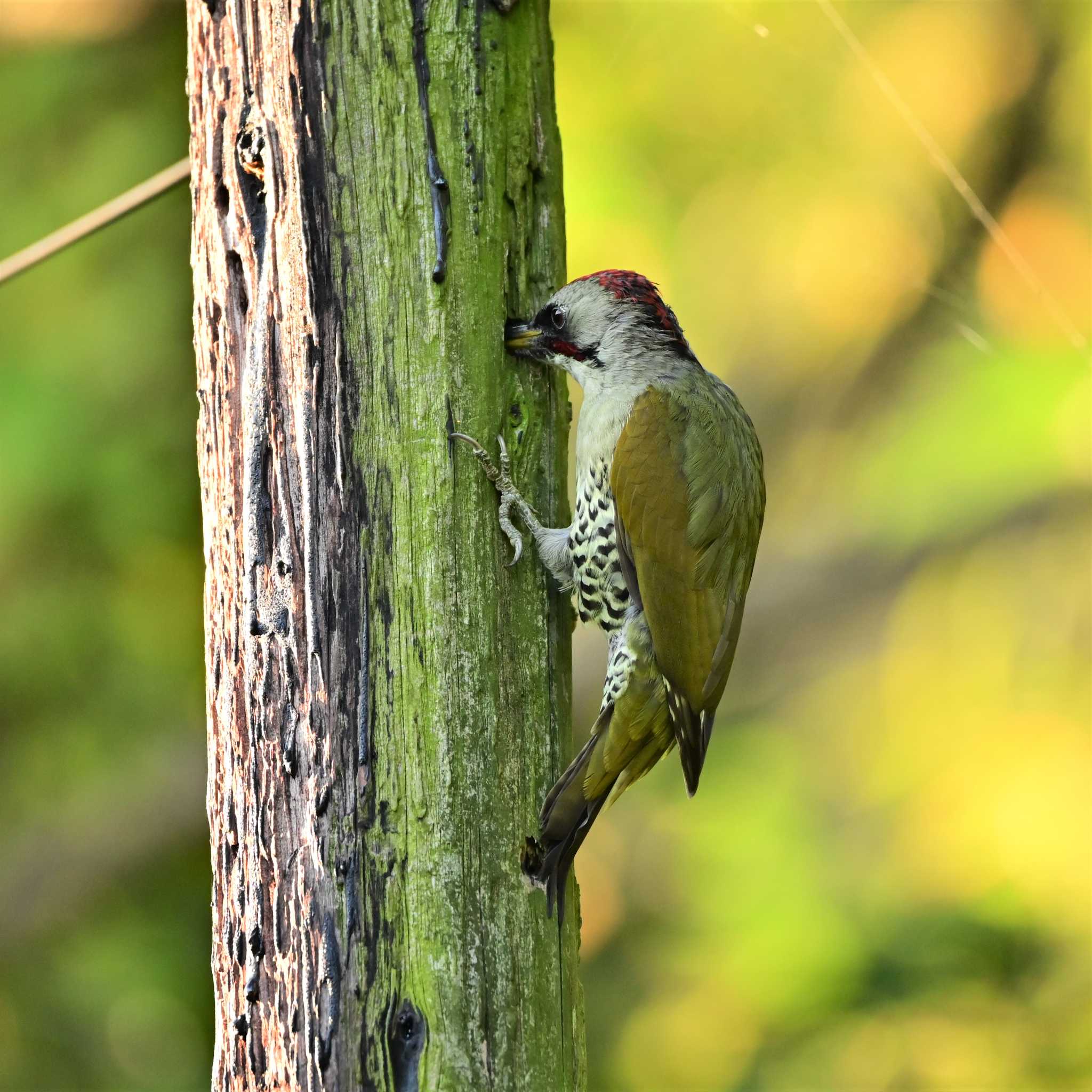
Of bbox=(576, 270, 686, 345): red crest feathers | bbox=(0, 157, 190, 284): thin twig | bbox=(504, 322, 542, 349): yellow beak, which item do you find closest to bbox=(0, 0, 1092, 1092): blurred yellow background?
bbox=(0, 157, 190, 284): thin twig

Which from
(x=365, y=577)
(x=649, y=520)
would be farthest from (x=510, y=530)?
(x=649, y=520)

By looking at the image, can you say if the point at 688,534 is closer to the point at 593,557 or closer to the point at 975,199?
the point at 593,557

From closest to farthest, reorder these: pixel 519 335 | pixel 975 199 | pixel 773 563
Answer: pixel 519 335 → pixel 975 199 → pixel 773 563

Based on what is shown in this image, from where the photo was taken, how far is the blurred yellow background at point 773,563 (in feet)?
16.3

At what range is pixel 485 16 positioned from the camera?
7.13ft

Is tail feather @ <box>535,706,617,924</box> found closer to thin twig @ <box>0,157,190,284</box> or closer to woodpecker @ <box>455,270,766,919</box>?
woodpecker @ <box>455,270,766,919</box>

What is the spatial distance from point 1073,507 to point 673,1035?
9.36 feet

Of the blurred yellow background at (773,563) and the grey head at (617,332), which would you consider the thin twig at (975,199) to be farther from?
the grey head at (617,332)

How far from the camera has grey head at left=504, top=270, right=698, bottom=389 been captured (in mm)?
2582

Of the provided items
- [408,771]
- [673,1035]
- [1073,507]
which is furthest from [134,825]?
[1073,507]

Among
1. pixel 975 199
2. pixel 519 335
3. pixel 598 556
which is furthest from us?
pixel 975 199

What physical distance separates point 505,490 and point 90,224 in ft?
4.41

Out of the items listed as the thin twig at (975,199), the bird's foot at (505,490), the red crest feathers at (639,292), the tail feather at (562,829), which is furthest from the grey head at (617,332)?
the thin twig at (975,199)

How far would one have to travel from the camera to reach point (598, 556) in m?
2.61
